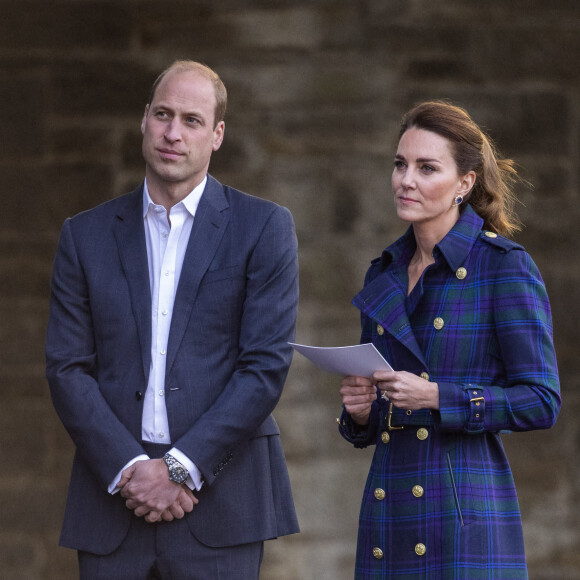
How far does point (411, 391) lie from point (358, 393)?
225 millimetres

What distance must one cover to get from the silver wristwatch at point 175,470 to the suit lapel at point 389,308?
2.00 feet

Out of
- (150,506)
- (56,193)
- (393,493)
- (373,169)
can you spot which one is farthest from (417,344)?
(56,193)

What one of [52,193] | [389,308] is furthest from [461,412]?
[52,193]

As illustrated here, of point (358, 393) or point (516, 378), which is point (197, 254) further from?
point (516, 378)

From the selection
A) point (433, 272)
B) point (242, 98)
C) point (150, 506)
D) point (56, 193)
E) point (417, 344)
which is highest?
point (242, 98)

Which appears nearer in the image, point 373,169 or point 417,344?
point 417,344

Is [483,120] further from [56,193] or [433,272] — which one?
[433,272]

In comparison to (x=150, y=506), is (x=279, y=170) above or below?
above

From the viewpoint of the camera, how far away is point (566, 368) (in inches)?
196

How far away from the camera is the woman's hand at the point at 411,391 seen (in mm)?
2715

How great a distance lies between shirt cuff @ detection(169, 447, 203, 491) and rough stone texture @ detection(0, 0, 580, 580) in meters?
1.98

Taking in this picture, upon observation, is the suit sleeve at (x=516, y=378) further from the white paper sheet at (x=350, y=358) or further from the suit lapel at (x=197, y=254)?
the suit lapel at (x=197, y=254)

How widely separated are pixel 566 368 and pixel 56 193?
7.61 feet

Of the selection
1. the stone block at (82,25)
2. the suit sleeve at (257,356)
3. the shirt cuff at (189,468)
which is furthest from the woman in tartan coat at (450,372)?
the stone block at (82,25)
